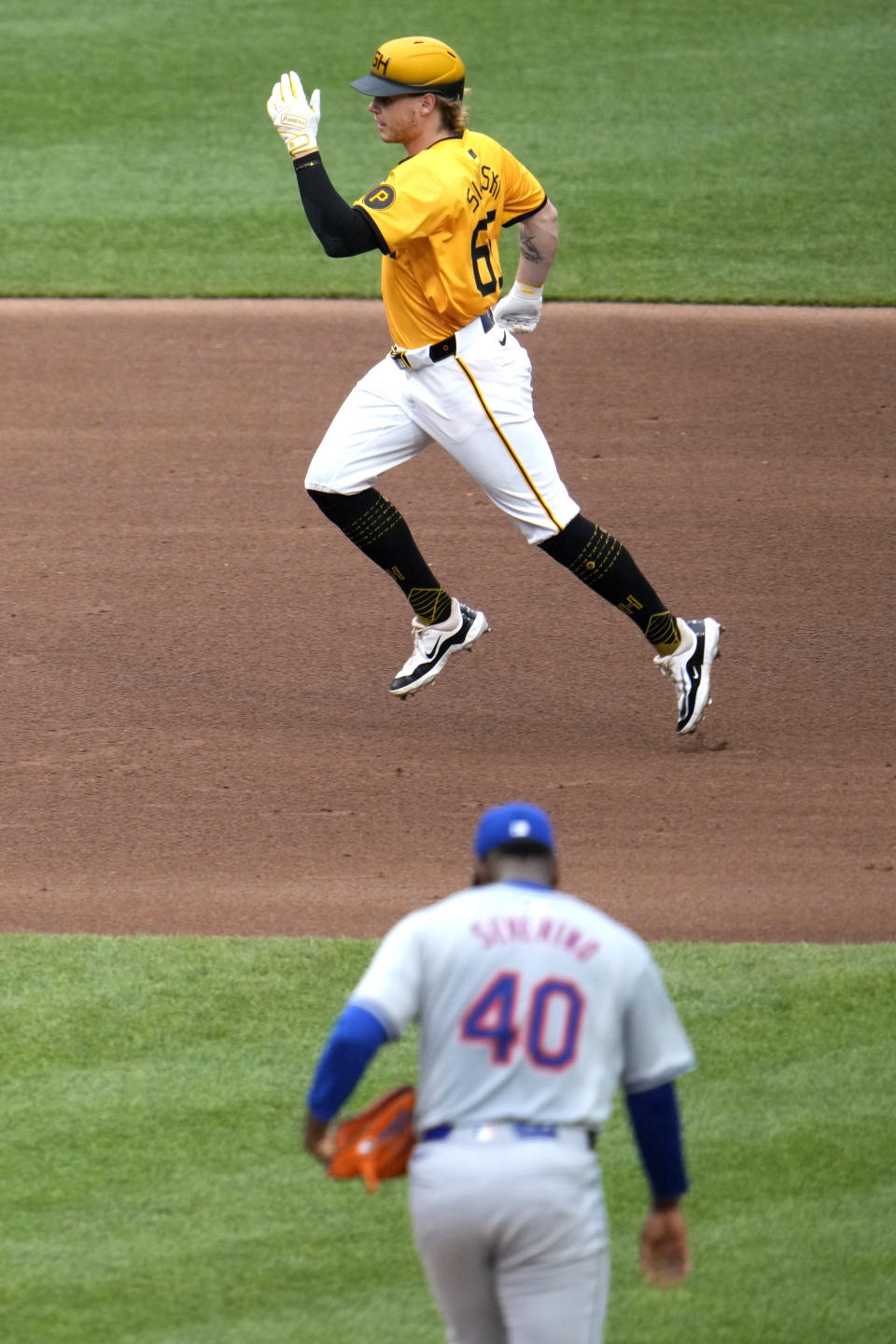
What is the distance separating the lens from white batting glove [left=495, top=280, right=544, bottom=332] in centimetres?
727

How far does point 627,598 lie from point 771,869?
117 cm

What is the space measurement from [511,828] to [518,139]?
1271 cm

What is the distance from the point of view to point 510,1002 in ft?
10.6

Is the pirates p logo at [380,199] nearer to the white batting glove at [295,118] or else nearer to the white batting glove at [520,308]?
the white batting glove at [295,118]

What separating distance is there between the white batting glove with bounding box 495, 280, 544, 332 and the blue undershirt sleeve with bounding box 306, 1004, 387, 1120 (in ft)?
14.5

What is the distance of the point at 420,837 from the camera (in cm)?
643

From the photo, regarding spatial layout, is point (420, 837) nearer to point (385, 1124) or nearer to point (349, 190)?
Answer: point (385, 1124)

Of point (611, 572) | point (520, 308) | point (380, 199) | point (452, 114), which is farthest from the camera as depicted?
point (520, 308)

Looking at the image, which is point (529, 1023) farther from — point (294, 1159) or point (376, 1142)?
point (294, 1159)

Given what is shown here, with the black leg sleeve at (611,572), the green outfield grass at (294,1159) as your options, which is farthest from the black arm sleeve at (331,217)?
the green outfield grass at (294,1159)

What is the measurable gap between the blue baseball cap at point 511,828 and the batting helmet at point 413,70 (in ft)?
12.3

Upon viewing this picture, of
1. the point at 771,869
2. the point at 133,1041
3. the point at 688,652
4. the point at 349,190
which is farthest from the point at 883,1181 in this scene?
the point at 349,190

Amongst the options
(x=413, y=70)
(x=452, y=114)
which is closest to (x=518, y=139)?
(x=452, y=114)

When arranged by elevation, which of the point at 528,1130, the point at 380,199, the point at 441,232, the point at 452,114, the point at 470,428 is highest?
the point at 452,114
